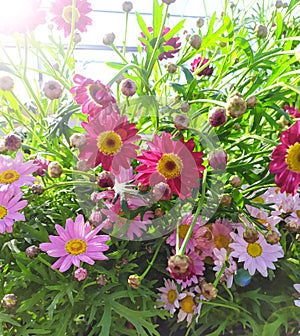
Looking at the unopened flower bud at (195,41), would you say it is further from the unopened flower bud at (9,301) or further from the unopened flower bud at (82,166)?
the unopened flower bud at (9,301)

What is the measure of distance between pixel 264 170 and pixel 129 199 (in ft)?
0.38

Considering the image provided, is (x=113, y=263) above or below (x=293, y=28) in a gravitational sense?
below

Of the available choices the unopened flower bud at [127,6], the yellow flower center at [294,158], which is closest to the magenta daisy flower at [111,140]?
the yellow flower center at [294,158]

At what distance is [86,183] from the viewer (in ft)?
1.25

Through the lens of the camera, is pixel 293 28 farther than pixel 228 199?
Yes

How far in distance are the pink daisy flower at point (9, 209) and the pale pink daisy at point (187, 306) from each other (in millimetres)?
137

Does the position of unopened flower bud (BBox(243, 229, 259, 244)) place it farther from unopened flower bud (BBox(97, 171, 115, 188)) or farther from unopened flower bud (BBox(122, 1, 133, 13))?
unopened flower bud (BBox(122, 1, 133, 13))

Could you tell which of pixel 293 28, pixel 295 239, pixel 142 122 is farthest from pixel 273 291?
pixel 293 28

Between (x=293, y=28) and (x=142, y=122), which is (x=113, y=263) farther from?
(x=293, y=28)

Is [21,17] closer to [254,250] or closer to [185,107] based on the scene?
[185,107]

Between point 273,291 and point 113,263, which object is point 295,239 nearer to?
point 273,291

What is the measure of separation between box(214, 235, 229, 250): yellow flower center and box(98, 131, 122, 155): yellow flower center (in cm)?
12

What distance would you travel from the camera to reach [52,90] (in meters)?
0.37

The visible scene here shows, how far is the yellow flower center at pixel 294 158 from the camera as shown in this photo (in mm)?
315
